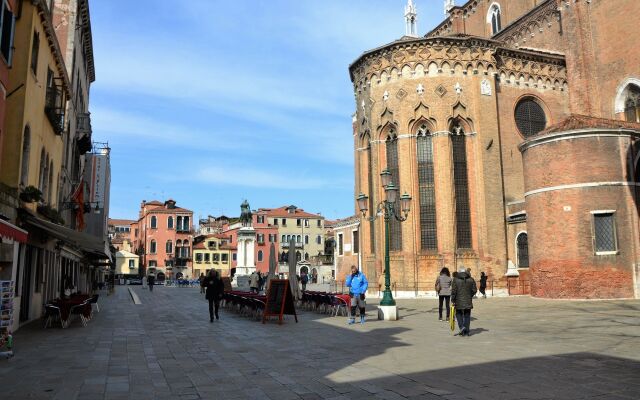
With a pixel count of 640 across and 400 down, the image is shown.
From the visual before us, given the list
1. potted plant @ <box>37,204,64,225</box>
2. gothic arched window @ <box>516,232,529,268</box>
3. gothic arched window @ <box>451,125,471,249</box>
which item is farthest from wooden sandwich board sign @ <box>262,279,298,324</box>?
gothic arched window @ <box>516,232,529,268</box>

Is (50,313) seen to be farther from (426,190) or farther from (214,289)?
(426,190)

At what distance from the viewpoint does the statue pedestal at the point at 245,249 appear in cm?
4284

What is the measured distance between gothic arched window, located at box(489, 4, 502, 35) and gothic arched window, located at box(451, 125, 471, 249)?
13.5 meters

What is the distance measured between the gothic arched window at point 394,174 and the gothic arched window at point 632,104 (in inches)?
506

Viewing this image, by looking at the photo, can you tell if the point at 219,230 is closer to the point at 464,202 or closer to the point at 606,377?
the point at 464,202

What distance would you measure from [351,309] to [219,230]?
81.2 meters

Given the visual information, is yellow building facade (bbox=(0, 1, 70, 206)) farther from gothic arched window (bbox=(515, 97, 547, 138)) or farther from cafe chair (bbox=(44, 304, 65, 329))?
gothic arched window (bbox=(515, 97, 547, 138))

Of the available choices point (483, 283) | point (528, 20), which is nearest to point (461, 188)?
point (483, 283)

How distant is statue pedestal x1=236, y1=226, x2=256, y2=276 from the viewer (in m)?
42.8

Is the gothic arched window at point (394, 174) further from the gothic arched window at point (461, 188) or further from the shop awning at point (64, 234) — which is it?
the shop awning at point (64, 234)

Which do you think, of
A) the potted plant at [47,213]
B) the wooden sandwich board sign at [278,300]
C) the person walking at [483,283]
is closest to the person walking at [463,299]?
the wooden sandwich board sign at [278,300]

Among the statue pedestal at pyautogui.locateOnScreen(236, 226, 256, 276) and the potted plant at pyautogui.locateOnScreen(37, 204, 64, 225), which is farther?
the statue pedestal at pyautogui.locateOnScreen(236, 226, 256, 276)

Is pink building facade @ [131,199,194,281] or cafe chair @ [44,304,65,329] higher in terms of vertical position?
pink building facade @ [131,199,194,281]

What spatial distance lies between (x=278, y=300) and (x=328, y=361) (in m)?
6.74
